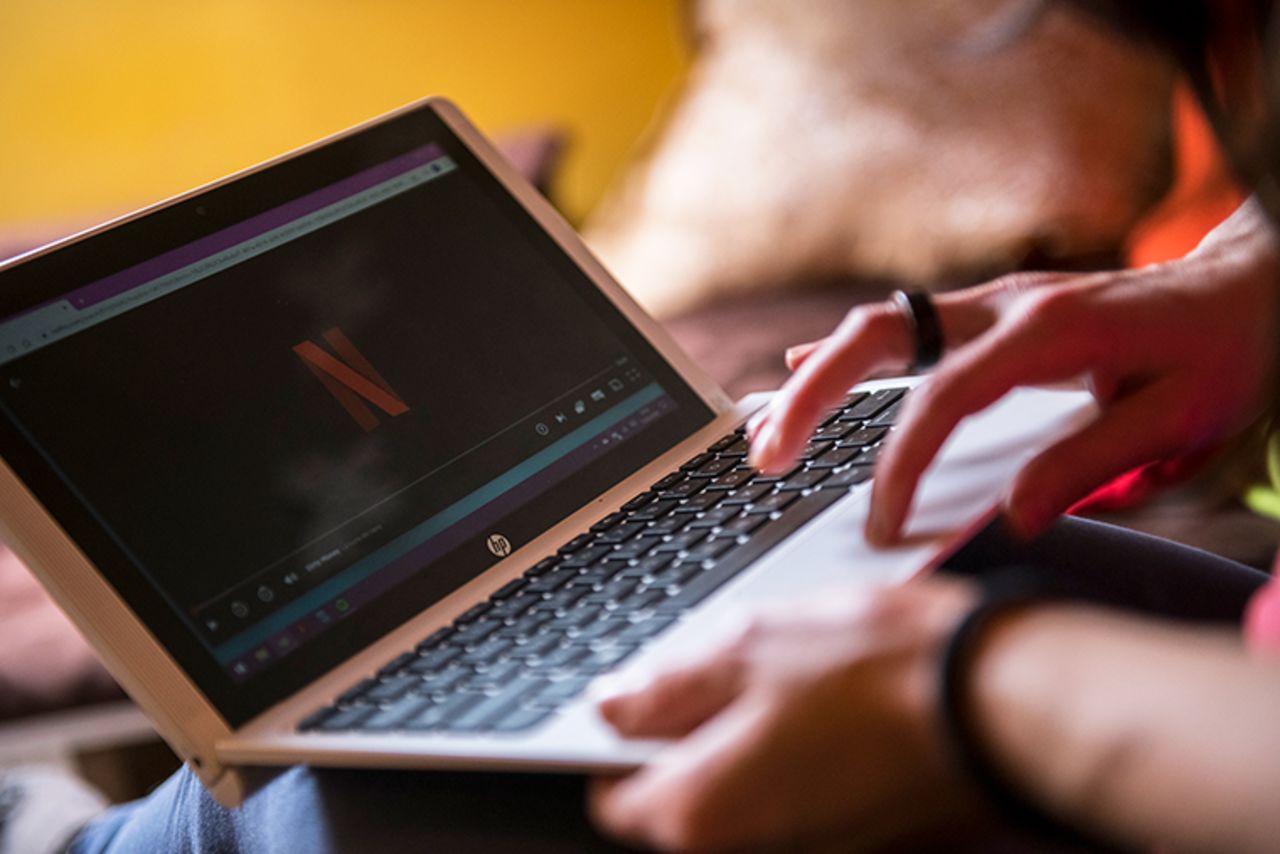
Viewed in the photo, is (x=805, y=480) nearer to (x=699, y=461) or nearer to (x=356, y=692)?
(x=699, y=461)

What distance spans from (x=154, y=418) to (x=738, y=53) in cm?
139

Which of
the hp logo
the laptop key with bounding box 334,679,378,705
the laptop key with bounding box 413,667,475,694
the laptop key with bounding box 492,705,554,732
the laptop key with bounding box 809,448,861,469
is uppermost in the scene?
the hp logo

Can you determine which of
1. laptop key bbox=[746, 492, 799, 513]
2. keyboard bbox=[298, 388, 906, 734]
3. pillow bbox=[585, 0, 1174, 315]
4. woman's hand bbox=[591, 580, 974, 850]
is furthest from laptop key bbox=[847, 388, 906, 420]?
pillow bbox=[585, 0, 1174, 315]

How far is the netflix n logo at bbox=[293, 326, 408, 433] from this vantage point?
751 mm

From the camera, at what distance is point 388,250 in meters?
0.82

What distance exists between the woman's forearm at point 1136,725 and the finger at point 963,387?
13 centimetres

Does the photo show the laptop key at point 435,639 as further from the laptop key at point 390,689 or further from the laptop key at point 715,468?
the laptop key at point 715,468

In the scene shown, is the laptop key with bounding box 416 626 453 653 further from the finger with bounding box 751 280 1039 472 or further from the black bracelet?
the black bracelet

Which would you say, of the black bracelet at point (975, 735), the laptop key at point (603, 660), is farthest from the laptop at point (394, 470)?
the black bracelet at point (975, 735)

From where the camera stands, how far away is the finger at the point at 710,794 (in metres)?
0.45

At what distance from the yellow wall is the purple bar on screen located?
5.36 feet

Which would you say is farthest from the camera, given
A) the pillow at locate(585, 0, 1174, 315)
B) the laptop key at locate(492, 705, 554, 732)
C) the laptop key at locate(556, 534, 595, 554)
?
the pillow at locate(585, 0, 1174, 315)

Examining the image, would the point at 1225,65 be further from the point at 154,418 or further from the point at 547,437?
the point at 154,418

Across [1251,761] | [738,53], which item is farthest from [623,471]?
[738,53]
